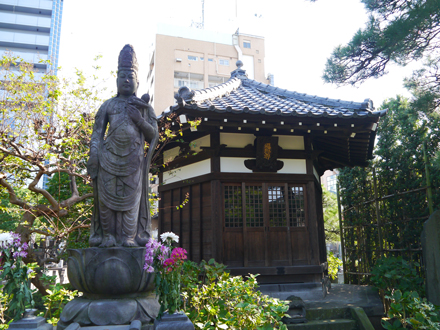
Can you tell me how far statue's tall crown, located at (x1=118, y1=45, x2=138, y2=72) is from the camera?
196 inches

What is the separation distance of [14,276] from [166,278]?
5.88 ft

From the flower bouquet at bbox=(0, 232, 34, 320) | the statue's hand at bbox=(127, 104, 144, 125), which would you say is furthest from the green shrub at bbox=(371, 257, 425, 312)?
the flower bouquet at bbox=(0, 232, 34, 320)

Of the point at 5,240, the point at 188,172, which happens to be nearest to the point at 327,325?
the point at 188,172

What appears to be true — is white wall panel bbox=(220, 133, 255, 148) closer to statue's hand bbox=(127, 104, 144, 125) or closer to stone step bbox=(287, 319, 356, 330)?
statue's hand bbox=(127, 104, 144, 125)

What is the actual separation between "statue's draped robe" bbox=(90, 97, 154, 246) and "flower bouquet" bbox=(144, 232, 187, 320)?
0.87 meters

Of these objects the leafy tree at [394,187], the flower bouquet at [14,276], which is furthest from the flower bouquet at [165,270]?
the leafy tree at [394,187]

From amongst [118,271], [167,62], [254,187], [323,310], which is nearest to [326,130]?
[254,187]

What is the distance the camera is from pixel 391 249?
8.87m

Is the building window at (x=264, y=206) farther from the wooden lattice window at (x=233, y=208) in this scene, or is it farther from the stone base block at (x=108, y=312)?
the stone base block at (x=108, y=312)

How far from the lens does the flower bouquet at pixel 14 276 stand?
388cm

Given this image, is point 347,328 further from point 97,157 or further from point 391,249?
point 97,157

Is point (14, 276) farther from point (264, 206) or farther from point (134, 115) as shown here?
point (264, 206)

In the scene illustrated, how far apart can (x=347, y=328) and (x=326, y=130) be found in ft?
13.7

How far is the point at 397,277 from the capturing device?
7.00 metres
